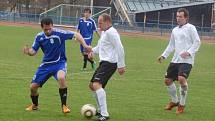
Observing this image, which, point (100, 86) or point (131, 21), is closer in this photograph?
point (100, 86)

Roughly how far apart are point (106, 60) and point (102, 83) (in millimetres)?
434

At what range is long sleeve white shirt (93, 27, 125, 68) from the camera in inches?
359

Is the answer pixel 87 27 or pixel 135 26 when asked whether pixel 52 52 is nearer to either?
pixel 87 27

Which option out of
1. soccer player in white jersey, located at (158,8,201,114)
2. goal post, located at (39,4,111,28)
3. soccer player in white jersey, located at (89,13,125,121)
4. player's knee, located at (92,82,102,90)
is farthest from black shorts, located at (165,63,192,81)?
goal post, located at (39,4,111,28)

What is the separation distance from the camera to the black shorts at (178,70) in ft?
33.6

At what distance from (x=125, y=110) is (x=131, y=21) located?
5622 cm

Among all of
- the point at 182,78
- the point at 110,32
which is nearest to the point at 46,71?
the point at 110,32

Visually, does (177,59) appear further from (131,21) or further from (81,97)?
(131,21)

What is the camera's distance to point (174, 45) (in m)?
10.8

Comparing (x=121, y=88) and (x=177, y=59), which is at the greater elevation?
(x=177, y=59)

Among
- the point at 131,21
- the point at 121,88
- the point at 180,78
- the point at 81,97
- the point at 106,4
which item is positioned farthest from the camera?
the point at 106,4

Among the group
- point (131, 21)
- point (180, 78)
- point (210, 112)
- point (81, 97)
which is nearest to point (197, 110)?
point (210, 112)

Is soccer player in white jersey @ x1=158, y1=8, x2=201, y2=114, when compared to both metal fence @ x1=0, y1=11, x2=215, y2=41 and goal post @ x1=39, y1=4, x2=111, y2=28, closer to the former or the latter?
goal post @ x1=39, y1=4, x2=111, y2=28

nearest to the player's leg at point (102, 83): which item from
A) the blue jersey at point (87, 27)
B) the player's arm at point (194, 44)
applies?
the player's arm at point (194, 44)
